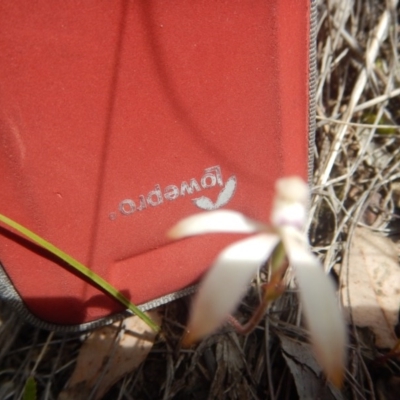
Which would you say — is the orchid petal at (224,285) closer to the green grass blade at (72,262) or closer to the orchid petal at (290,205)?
the orchid petal at (290,205)

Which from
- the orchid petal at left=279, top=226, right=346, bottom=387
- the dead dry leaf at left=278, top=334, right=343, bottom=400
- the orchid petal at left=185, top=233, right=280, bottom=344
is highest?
the orchid petal at left=185, top=233, right=280, bottom=344

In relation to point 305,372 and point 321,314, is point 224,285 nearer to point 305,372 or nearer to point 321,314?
point 321,314

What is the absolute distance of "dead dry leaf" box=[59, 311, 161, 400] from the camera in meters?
0.71

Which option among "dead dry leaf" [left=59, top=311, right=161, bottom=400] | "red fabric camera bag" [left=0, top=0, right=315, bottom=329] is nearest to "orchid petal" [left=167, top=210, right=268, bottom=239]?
"red fabric camera bag" [left=0, top=0, right=315, bottom=329]

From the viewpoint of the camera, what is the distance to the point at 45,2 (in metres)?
0.51

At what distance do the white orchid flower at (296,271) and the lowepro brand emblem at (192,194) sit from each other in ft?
1.02

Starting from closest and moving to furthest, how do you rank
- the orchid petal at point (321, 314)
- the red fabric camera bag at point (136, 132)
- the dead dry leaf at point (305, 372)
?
the orchid petal at point (321, 314)
the red fabric camera bag at point (136, 132)
the dead dry leaf at point (305, 372)

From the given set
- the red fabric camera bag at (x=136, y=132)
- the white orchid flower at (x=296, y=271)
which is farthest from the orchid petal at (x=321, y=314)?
the red fabric camera bag at (x=136, y=132)

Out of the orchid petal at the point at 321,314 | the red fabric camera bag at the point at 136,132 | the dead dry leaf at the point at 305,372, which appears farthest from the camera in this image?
the dead dry leaf at the point at 305,372

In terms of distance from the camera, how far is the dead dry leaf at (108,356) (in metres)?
0.71

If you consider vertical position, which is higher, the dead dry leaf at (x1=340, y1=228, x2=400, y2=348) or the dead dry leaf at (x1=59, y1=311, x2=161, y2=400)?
the dead dry leaf at (x1=59, y1=311, x2=161, y2=400)

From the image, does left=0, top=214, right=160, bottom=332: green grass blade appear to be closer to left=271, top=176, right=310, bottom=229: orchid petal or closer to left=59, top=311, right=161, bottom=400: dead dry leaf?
left=59, top=311, right=161, bottom=400: dead dry leaf

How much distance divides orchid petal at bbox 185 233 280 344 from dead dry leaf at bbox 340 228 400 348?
0.45 m

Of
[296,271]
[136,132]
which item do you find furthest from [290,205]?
[136,132]
